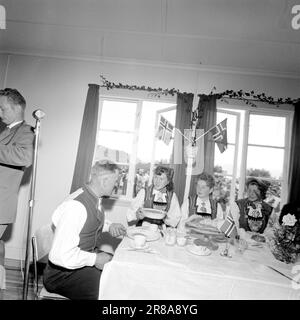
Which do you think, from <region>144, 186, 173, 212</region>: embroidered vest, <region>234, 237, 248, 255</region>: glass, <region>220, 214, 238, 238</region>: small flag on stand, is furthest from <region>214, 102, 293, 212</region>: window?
<region>234, 237, 248, 255</region>: glass

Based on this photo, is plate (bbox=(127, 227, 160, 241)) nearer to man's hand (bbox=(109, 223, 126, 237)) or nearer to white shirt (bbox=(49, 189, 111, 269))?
man's hand (bbox=(109, 223, 126, 237))

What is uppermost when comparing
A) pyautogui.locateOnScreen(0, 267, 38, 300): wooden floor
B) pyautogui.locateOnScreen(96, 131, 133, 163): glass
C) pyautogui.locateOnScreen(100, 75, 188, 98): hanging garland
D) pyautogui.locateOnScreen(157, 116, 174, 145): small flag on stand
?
pyautogui.locateOnScreen(100, 75, 188, 98): hanging garland

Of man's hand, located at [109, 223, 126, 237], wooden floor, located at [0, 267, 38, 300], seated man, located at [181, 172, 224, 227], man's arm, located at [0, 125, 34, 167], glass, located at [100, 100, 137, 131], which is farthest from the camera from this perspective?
glass, located at [100, 100, 137, 131]

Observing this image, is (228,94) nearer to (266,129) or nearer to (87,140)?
(266,129)

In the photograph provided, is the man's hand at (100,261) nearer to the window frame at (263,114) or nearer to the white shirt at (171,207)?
the white shirt at (171,207)

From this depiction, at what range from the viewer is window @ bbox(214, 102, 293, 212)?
3.10 m

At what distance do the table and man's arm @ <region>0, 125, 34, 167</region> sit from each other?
1.17 m

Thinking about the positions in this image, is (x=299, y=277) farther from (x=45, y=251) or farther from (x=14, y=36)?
(x=14, y=36)

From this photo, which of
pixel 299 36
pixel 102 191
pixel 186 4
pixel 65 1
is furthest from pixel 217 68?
pixel 102 191

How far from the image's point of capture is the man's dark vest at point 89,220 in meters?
1.36

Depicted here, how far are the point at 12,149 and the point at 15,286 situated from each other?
1.43m

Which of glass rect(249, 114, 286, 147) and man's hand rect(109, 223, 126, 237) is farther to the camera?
glass rect(249, 114, 286, 147)

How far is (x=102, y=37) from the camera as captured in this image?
A: 2.56m

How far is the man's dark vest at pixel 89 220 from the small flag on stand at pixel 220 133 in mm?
2087
